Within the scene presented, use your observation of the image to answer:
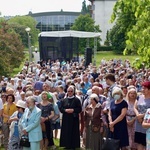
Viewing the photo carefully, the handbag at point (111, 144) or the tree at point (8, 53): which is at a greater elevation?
the handbag at point (111, 144)

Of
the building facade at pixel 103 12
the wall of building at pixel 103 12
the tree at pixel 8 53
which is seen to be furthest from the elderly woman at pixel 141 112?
the wall of building at pixel 103 12

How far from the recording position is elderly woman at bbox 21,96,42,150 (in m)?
9.73

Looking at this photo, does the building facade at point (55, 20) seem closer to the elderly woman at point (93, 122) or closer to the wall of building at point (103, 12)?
the wall of building at point (103, 12)

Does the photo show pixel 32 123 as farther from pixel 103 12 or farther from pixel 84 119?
pixel 103 12

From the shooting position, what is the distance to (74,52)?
1582 inches

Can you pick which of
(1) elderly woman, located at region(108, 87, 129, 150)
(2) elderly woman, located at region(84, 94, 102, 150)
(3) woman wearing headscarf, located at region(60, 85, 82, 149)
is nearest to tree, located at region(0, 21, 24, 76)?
(3) woman wearing headscarf, located at region(60, 85, 82, 149)

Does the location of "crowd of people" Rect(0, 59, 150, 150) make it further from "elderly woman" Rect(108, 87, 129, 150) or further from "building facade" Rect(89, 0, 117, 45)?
"building facade" Rect(89, 0, 117, 45)

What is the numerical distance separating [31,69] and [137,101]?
1755 centimetres

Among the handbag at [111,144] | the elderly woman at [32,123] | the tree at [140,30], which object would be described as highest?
the tree at [140,30]

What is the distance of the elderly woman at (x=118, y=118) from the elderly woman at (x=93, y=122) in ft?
2.53

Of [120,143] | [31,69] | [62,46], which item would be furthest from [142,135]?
[62,46]

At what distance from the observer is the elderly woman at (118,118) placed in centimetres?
955

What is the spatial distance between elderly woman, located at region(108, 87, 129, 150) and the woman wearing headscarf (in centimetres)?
136

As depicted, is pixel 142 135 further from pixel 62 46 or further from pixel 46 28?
pixel 46 28
